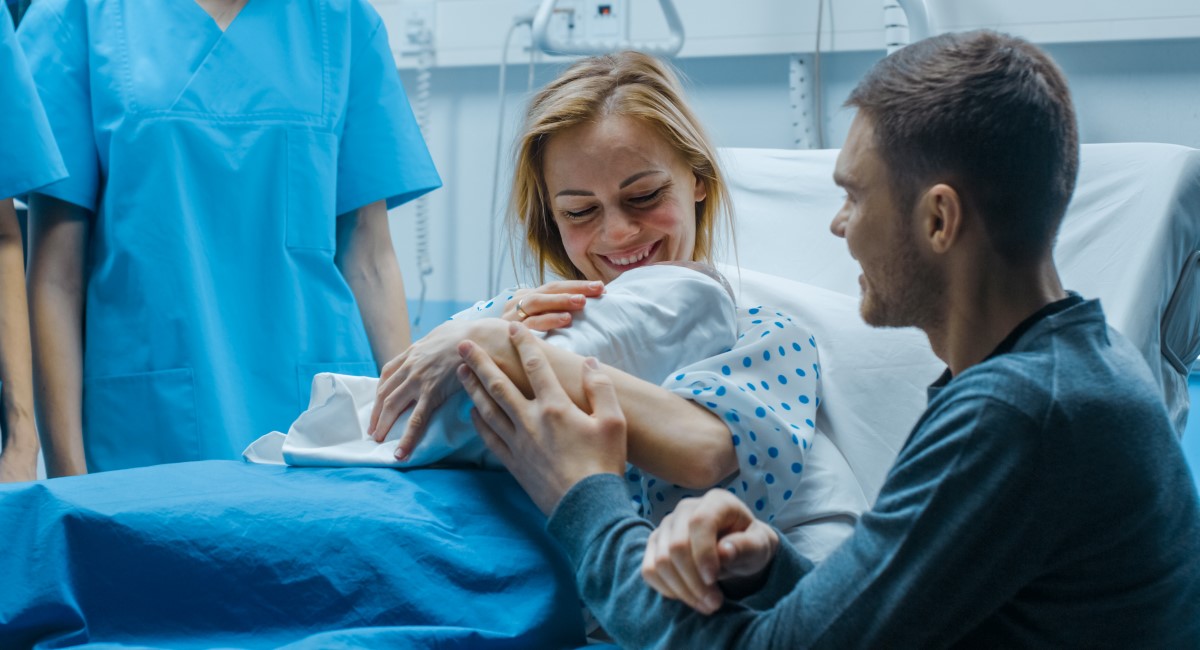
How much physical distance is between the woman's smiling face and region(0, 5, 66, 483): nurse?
2.25 feet

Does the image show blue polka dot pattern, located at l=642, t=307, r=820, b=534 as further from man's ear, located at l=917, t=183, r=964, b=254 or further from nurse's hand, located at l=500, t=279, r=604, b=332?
man's ear, located at l=917, t=183, r=964, b=254

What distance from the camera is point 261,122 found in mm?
1739

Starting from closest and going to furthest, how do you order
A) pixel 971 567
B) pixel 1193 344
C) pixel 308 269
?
pixel 971 567 → pixel 1193 344 → pixel 308 269

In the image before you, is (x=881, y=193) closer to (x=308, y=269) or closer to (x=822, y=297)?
(x=822, y=297)

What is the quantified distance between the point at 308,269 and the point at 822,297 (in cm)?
78

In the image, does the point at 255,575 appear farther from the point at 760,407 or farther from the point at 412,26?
the point at 412,26

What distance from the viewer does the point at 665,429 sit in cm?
106

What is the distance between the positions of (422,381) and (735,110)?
163 cm

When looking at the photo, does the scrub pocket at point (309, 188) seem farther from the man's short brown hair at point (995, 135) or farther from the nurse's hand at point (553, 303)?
the man's short brown hair at point (995, 135)

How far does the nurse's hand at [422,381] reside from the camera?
1132 mm

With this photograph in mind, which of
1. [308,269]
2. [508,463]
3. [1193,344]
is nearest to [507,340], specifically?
[508,463]

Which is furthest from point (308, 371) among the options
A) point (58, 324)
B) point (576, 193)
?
point (576, 193)

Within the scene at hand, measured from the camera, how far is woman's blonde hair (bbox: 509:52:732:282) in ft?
4.46

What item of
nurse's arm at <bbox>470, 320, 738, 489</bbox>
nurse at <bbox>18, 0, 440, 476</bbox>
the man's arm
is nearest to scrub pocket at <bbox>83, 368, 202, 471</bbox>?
nurse at <bbox>18, 0, 440, 476</bbox>
